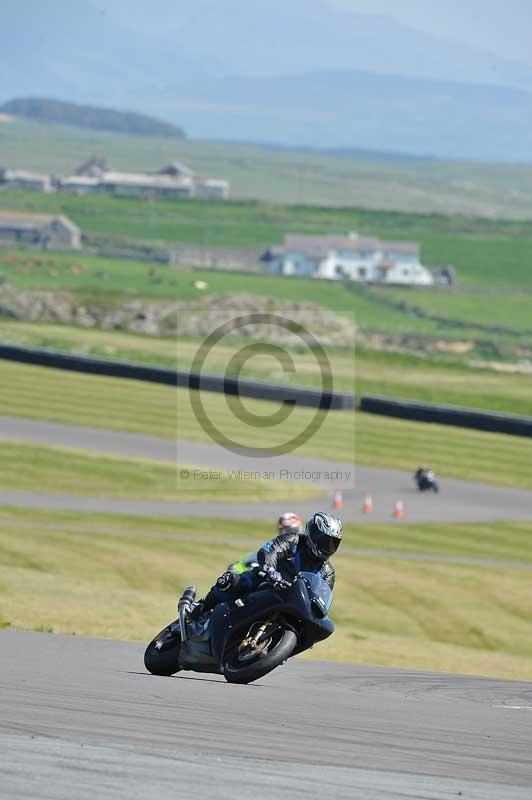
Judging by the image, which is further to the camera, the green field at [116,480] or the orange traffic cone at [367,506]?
the green field at [116,480]

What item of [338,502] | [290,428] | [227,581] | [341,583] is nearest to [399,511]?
[338,502]

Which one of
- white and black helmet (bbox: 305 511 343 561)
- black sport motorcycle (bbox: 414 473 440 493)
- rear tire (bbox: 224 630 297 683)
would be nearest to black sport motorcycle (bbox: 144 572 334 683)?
rear tire (bbox: 224 630 297 683)

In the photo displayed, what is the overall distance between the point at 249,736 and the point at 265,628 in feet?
8.69

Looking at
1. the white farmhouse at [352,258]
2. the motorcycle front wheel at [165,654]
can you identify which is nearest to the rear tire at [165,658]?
the motorcycle front wheel at [165,654]

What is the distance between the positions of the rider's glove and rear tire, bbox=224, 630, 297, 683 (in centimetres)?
42

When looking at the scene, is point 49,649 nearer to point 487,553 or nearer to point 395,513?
point 487,553

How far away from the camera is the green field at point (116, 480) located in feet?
123

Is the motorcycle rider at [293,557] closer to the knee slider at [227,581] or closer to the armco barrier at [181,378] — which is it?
the knee slider at [227,581]

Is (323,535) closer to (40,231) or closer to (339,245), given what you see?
(40,231)

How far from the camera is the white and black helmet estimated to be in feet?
38.2

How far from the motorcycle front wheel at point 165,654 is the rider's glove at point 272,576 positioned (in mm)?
1522

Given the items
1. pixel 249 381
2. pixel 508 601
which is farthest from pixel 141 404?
pixel 508 601

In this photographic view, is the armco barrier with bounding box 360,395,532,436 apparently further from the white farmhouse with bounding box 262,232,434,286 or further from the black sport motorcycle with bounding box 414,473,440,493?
the white farmhouse with bounding box 262,232,434,286

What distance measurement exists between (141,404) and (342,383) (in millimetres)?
17126
